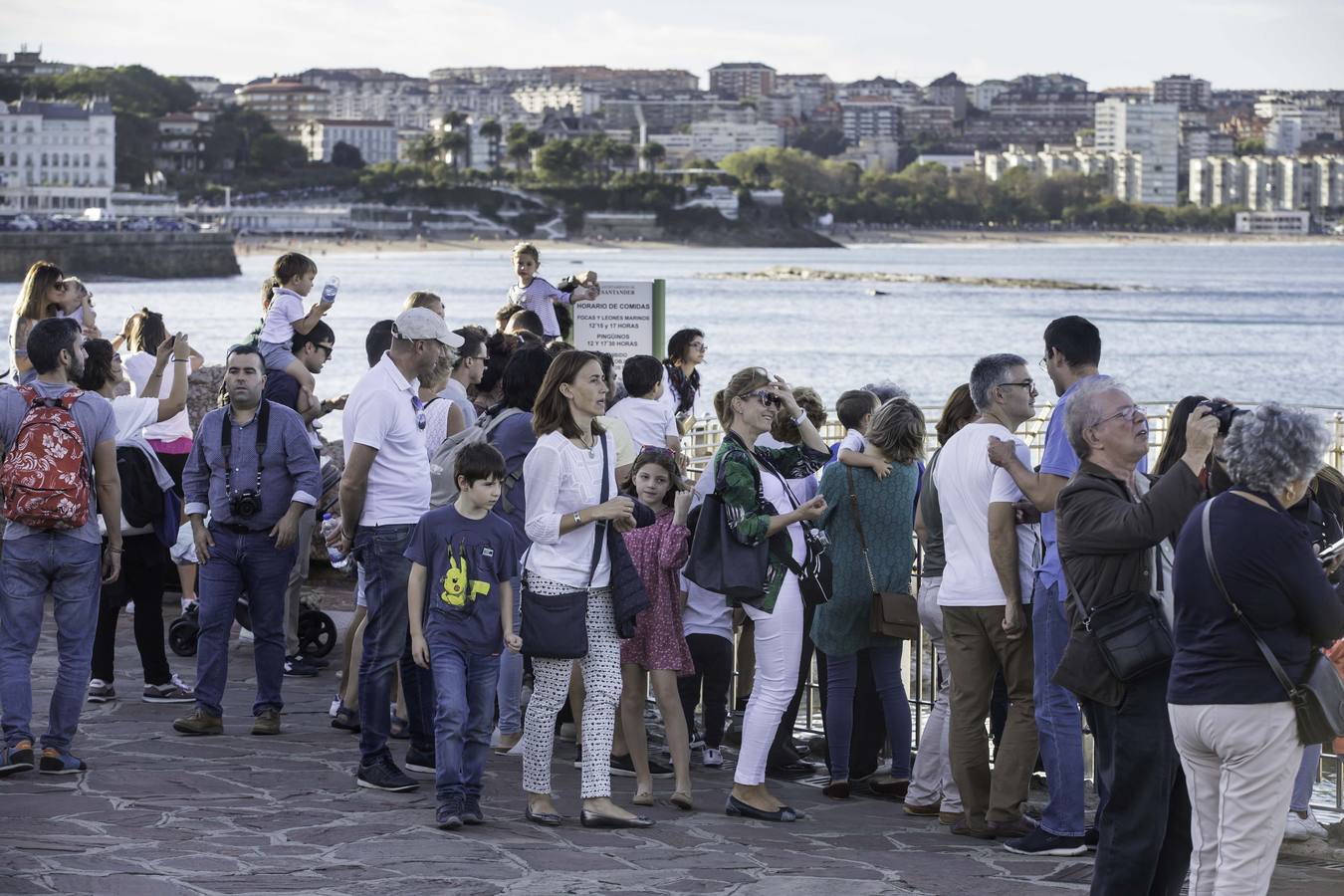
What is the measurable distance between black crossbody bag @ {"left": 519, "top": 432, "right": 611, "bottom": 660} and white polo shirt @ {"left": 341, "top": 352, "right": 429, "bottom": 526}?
29.3 inches

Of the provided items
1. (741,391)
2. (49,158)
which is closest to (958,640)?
(741,391)

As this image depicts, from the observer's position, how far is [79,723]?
707 cm

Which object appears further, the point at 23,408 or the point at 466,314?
the point at 466,314

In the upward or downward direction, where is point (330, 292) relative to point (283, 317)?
upward

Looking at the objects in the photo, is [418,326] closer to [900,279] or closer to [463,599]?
[463,599]

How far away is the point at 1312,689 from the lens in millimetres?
4004

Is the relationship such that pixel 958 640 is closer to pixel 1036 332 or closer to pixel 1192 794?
pixel 1192 794

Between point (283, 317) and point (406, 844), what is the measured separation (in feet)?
10.3

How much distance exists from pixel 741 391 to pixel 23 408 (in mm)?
2464

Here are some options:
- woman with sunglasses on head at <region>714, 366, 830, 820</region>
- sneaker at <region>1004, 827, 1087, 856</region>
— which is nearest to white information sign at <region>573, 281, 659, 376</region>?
woman with sunglasses on head at <region>714, 366, 830, 820</region>

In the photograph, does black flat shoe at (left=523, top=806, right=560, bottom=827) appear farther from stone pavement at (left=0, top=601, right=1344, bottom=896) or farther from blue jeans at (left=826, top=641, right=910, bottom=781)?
blue jeans at (left=826, top=641, right=910, bottom=781)

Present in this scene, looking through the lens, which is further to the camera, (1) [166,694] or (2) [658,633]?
(1) [166,694]

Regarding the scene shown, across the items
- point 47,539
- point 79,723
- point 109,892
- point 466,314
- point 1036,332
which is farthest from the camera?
point 466,314

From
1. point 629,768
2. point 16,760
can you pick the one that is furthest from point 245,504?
point 629,768
